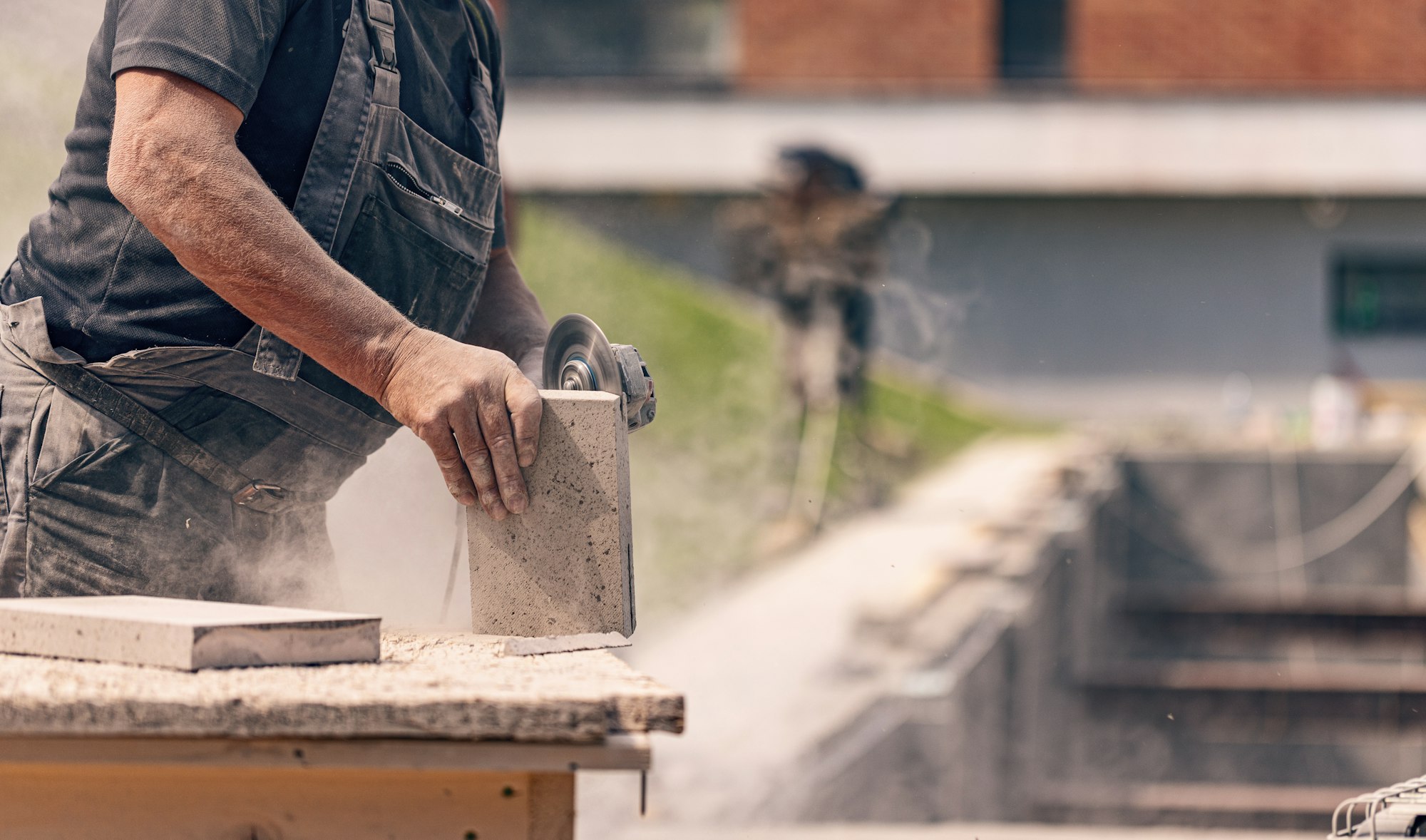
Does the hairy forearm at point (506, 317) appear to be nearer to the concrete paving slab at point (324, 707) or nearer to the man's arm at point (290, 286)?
the man's arm at point (290, 286)

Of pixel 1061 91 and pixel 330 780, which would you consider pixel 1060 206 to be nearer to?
pixel 1061 91

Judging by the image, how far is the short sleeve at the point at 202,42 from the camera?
1.66 m

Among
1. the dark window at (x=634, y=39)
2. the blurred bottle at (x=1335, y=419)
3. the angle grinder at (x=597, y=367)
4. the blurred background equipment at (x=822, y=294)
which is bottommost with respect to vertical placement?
the angle grinder at (x=597, y=367)

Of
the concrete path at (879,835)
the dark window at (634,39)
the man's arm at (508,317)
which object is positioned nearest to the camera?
the man's arm at (508,317)

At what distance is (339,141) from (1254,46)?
1928 centimetres

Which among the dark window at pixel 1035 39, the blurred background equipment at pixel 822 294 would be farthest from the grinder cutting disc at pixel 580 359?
the dark window at pixel 1035 39

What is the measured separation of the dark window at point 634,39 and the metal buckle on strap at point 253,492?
17961 mm

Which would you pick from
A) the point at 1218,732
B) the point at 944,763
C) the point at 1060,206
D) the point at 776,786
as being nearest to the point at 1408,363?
the point at 1060,206

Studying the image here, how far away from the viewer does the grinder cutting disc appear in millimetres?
1978

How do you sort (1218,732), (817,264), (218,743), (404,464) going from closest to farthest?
(218,743) < (404,464) < (1218,732) < (817,264)

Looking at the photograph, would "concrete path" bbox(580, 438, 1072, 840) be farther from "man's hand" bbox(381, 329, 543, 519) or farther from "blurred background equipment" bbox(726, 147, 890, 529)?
"man's hand" bbox(381, 329, 543, 519)

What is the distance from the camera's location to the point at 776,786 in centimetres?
754

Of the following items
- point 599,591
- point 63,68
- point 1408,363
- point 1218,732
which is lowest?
point 1218,732

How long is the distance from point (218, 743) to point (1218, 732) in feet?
44.9
